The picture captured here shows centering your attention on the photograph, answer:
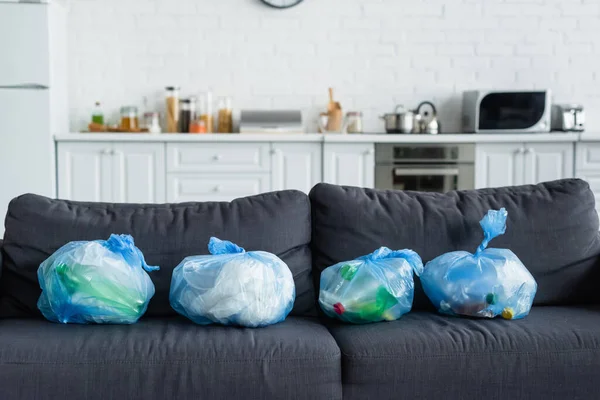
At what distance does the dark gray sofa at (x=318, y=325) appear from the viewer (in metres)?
1.92

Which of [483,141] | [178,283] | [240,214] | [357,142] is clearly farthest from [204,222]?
[483,141]

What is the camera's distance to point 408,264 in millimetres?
2285

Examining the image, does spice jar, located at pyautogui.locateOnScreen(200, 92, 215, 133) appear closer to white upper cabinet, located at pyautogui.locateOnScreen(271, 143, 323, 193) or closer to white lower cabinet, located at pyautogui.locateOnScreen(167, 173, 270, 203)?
white lower cabinet, located at pyautogui.locateOnScreen(167, 173, 270, 203)

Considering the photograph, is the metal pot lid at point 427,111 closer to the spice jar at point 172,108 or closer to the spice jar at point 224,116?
the spice jar at point 224,116

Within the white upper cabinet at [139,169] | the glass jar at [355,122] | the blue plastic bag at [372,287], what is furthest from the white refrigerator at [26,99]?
the blue plastic bag at [372,287]

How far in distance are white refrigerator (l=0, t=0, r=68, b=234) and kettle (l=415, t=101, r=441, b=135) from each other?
2.29 meters

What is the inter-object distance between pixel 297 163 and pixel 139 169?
960 millimetres

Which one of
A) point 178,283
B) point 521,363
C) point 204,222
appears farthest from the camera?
point 204,222

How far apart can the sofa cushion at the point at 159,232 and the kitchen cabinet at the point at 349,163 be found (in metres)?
2.25

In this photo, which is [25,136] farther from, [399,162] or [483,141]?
[483,141]

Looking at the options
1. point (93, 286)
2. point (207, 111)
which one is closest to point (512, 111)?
point (207, 111)

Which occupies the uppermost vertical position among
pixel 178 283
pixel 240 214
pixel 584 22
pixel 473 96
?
pixel 584 22

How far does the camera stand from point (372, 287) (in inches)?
86.9

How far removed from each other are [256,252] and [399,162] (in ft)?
8.61
